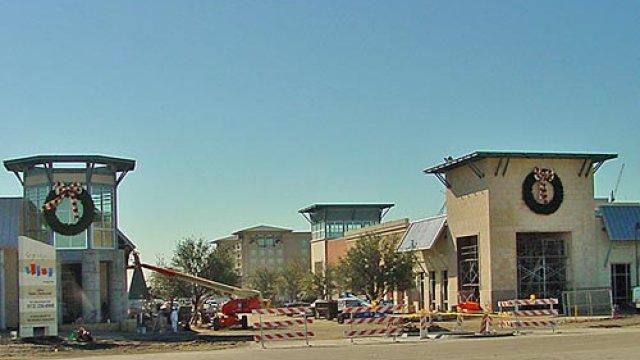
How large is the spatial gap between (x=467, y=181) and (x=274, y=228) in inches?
4867

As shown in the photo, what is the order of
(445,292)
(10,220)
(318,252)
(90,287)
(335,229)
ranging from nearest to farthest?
(10,220)
(90,287)
(445,292)
(318,252)
(335,229)

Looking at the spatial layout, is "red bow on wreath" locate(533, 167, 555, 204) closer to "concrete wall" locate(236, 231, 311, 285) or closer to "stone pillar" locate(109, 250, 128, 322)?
"stone pillar" locate(109, 250, 128, 322)

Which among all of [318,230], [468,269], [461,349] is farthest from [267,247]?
[461,349]

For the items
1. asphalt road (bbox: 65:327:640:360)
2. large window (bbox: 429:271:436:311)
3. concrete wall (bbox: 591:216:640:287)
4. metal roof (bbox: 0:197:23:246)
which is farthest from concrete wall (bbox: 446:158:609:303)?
metal roof (bbox: 0:197:23:246)

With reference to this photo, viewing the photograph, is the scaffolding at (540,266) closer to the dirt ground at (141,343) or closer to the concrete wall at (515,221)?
the concrete wall at (515,221)

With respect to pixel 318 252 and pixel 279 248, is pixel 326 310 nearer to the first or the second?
pixel 318 252

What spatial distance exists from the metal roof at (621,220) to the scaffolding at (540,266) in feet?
10.3

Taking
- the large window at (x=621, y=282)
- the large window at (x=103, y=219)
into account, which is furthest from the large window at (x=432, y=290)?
the large window at (x=103, y=219)

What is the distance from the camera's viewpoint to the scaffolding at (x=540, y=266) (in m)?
61.2

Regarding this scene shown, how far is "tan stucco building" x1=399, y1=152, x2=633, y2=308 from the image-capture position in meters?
59.9

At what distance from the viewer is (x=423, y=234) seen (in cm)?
7056

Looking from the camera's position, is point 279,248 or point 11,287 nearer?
point 11,287

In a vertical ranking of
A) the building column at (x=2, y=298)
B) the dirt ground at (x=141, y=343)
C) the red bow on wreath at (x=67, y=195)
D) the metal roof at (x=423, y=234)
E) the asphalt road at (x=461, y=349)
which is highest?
the red bow on wreath at (x=67, y=195)

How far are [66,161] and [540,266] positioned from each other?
29682 millimetres
